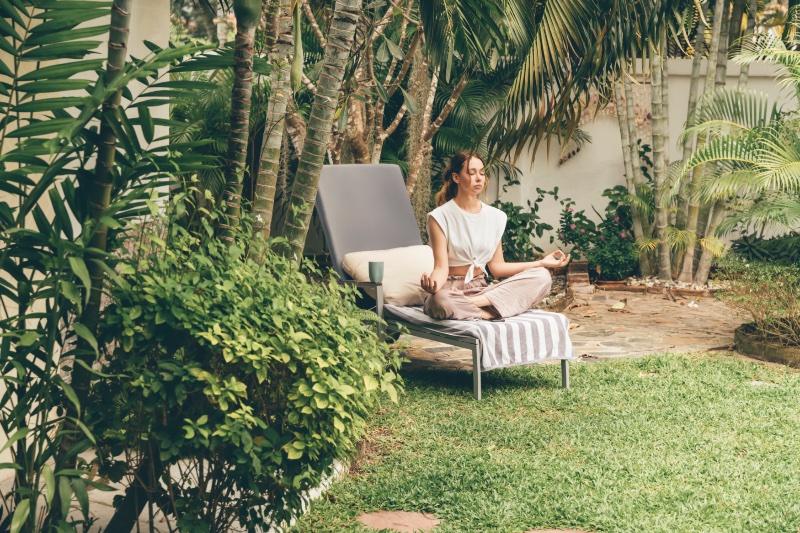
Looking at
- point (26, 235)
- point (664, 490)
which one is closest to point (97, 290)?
point (26, 235)

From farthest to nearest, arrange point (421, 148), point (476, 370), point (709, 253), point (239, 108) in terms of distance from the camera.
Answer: point (709, 253)
point (421, 148)
point (476, 370)
point (239, 108)

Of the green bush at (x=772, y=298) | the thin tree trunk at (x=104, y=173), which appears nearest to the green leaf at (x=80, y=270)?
the thin tree trunk at (x=104, y=173)

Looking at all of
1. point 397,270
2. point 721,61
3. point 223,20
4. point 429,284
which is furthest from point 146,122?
point 721,61

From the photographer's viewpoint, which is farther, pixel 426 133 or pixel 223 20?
pixel 223 20

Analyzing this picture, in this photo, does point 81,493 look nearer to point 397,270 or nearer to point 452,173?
point 397,270

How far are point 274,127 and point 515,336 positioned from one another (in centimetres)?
239

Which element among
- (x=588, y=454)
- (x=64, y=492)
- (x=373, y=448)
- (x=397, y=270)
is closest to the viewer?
(x=64, y=492)

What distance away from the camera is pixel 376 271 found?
19.4 feet

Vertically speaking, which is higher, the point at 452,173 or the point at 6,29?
the point at 6,29

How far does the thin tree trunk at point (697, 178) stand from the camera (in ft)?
31.5

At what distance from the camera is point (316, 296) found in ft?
10.3

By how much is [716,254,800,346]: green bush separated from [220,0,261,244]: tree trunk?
4758 mm

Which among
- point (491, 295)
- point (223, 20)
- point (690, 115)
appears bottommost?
point (491, 295)

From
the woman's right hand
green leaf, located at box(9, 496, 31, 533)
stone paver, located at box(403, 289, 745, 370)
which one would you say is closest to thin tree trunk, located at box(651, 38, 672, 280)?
stone paver, located at box(403, 289, 745, 370)
